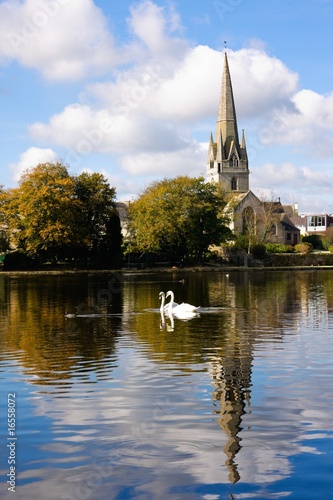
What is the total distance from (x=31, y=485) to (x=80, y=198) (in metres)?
85.5

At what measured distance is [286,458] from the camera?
9758 millimetres

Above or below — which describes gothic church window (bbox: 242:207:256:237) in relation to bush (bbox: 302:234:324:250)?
above

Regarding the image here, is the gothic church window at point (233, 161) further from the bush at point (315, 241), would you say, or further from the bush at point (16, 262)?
the bush at point (16, 262)

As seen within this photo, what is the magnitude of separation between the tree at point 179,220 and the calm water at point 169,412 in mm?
69015

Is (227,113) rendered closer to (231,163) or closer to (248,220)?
(231,163)

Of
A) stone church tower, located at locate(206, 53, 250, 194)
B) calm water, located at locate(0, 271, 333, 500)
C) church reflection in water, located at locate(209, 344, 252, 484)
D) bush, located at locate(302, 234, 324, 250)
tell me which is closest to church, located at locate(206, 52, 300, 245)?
stone church tower, located at locate(206, 53, 250, 194)

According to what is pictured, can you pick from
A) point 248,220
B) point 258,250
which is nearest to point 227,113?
point 248,220

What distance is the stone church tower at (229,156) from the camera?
15412 cm

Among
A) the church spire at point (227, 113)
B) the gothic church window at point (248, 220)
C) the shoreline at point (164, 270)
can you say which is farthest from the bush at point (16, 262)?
the church spire at point (227, 113)

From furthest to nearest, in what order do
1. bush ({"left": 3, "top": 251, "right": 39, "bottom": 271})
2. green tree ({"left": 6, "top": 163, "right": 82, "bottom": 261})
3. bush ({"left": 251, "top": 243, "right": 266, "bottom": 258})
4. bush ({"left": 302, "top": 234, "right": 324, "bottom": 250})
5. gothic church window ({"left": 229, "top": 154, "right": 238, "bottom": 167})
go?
gothic church window ({"left": 229, "top": 154, "right": 238, "bottom": 167}) → bush ({"left": 302, "top": 234, "right": 324, "bottom": 250}) → bush ({"left": 251, "top": 243, "right": 266, "bottom": 258}) → bush ({"left": 3, "top": 251, "right": 39, "bottom": 271}) → green tree ({"left": 6, "top": 163, "right": 82, "bottom": 261})

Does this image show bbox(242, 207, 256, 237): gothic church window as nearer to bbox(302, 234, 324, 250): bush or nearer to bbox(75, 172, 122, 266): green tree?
bbox(302, 234, 324, 250): bush

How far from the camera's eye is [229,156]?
505ft

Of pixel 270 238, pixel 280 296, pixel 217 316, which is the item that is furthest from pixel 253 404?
pixel 270 238

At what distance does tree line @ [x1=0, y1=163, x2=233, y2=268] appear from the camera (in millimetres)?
85625
